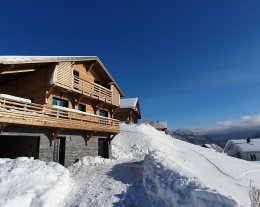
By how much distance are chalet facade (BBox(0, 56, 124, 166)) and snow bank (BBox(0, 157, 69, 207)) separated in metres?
2.48

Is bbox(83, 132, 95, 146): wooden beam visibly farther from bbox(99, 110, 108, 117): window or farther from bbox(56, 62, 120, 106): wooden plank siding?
bbox(99, 110, 108, 117): window

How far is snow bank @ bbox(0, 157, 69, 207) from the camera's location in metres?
9.86

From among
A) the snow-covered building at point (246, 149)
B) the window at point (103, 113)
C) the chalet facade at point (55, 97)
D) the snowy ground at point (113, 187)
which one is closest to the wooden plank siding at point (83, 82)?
the chalet facade at point (55, 97)

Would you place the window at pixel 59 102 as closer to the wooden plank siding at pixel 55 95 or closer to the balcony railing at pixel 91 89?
the wooden plank siding at pixel 55 95

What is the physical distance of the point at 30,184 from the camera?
35.4 feet

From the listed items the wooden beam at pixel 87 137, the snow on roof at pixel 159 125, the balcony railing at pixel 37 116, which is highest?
the snow on roof at pixel 159 125

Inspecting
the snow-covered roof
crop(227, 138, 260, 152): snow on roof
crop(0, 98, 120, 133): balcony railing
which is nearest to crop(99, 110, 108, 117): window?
crop(0, 98, 120, 133): balcony railing

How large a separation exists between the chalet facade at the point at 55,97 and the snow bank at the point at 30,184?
248cm

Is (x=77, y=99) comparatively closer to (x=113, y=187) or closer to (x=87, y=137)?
(x=87, y=137)

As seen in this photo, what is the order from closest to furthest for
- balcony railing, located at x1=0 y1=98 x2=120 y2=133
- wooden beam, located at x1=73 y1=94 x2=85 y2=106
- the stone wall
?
balcony railing, located at x1=0 y1=98 x2=120 y2=133 → the stone wall → wooden beam, located at x1=73 y1=94 x2=85 y2=106

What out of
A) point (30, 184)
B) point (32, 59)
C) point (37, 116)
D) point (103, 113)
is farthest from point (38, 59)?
point (103, 113)

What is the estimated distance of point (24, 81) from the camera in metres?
19.4

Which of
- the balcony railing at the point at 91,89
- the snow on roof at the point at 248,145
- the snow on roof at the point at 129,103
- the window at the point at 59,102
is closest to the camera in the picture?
the window at the point at 59,102

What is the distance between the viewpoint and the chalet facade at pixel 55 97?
13.9 m
